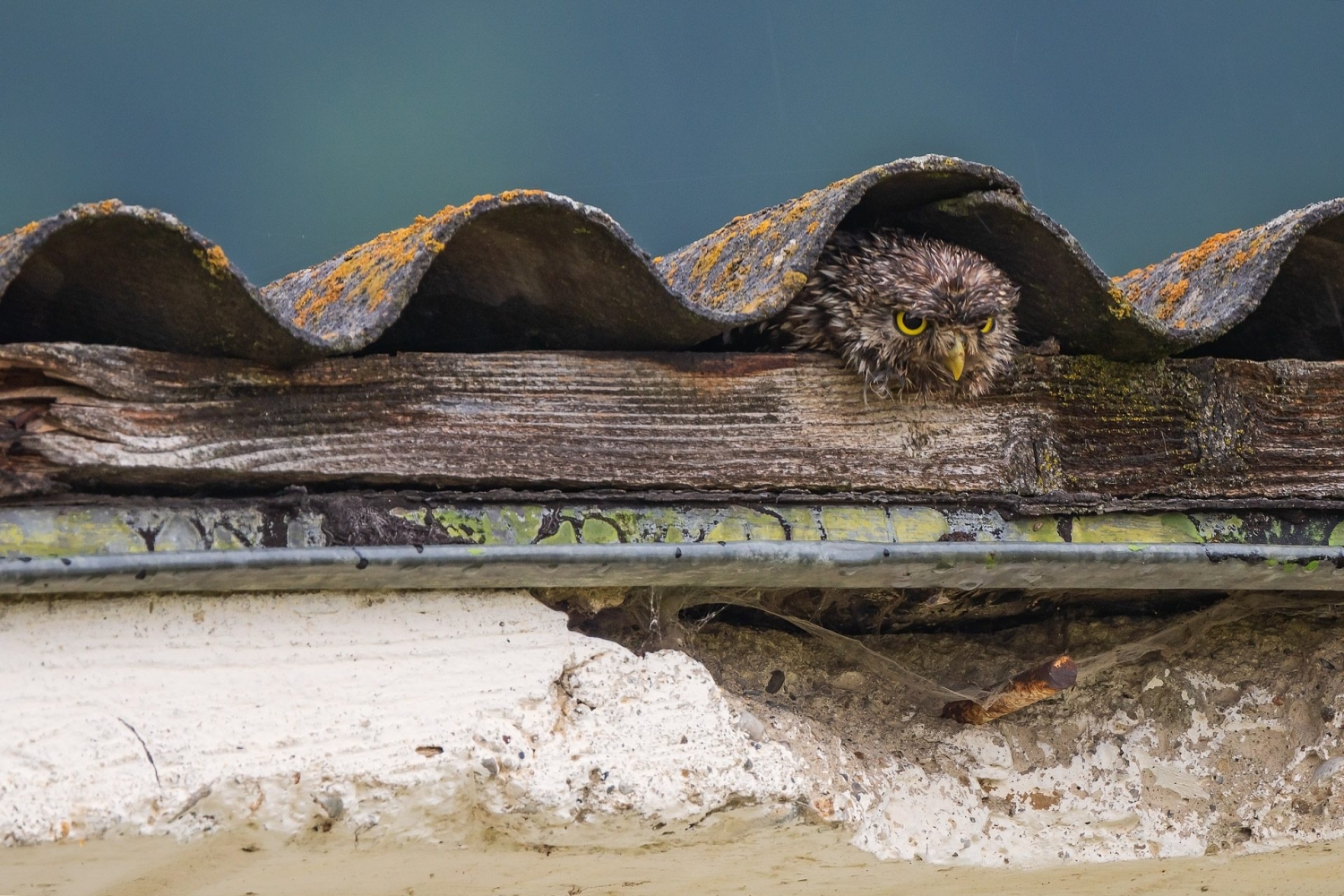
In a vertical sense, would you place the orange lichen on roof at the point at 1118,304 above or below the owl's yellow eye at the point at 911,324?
above

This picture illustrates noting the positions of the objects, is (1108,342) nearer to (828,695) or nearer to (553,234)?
(828,695)

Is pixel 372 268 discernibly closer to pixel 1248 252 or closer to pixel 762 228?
pixel 762 228

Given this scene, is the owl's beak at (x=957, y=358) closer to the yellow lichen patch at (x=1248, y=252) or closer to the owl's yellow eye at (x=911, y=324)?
the owl's yellow eye at (x=911, y=324)

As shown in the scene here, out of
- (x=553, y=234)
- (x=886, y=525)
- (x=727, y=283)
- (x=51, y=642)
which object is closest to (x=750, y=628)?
(x=886, y=525)

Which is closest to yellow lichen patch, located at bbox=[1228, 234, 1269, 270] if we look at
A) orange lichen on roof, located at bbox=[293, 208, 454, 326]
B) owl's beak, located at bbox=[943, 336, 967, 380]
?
owl's beak, located at bbox=[943, 336, 967, 380]

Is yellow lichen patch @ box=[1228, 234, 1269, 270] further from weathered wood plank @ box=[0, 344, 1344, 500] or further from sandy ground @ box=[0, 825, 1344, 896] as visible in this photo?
sandy ground @ box=[0, 825, 1344, 896]

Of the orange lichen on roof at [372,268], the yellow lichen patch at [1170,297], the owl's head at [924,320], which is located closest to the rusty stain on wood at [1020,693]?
the owl's head at [924,320]
